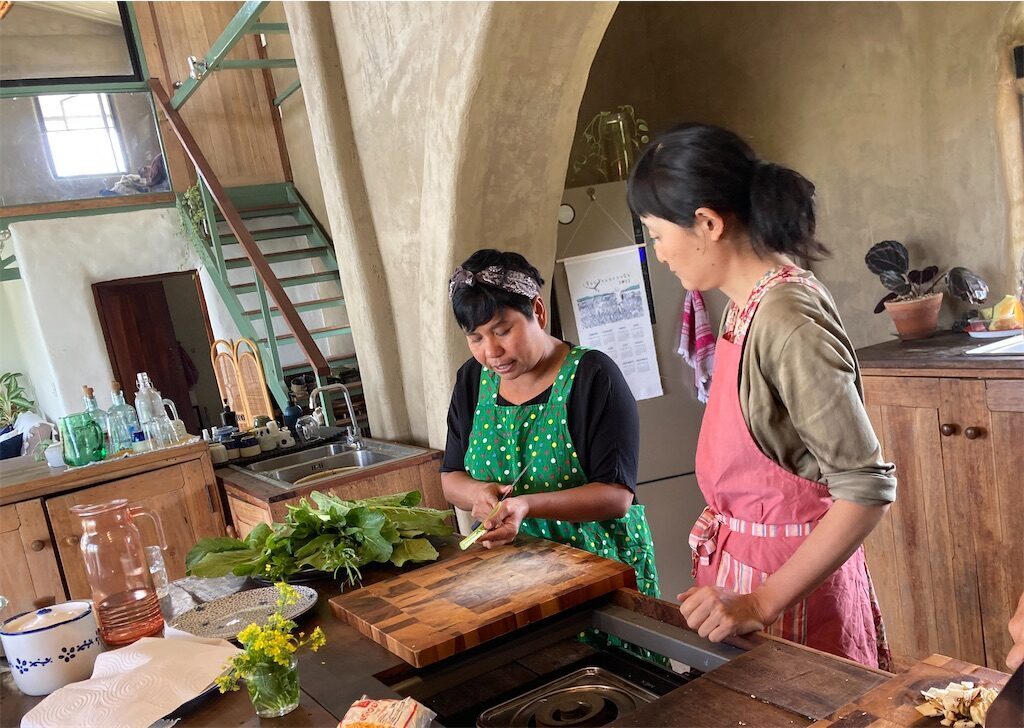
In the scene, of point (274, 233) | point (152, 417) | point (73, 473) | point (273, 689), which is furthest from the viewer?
point (274, 233)

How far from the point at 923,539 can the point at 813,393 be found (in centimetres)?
210

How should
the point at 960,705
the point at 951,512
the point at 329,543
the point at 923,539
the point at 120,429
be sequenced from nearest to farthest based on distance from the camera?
1. the point at 960,705
2. the point at 329,543
3. the point at 951,512
4. the point at 923,539
5. the point at 120,429

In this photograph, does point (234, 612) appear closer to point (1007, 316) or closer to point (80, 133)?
point (1007, 316)

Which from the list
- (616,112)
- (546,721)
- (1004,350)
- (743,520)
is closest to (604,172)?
(616,112)

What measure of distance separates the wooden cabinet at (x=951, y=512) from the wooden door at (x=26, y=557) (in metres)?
3.51

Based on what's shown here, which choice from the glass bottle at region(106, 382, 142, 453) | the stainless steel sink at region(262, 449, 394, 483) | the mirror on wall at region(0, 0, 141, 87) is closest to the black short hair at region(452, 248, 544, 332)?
the stainless steel sink at region(262, 449, 394, 483)

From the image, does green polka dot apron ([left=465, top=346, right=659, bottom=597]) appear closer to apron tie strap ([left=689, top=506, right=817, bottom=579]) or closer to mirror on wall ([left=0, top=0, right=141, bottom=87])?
apron tie strap ([left=689, top=506, right=817, bottom=579])

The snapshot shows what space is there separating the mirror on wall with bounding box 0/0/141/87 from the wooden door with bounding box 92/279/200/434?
7.13 feet

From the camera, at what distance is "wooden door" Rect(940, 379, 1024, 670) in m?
2.63

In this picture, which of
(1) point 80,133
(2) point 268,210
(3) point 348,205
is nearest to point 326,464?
(3) point 348,205

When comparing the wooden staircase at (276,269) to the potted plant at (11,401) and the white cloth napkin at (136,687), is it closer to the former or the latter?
the potted plant at (11,401)

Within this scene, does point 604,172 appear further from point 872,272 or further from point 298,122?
point 298,122

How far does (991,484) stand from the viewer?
8.93 feet

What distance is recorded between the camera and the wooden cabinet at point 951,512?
2.67 m
